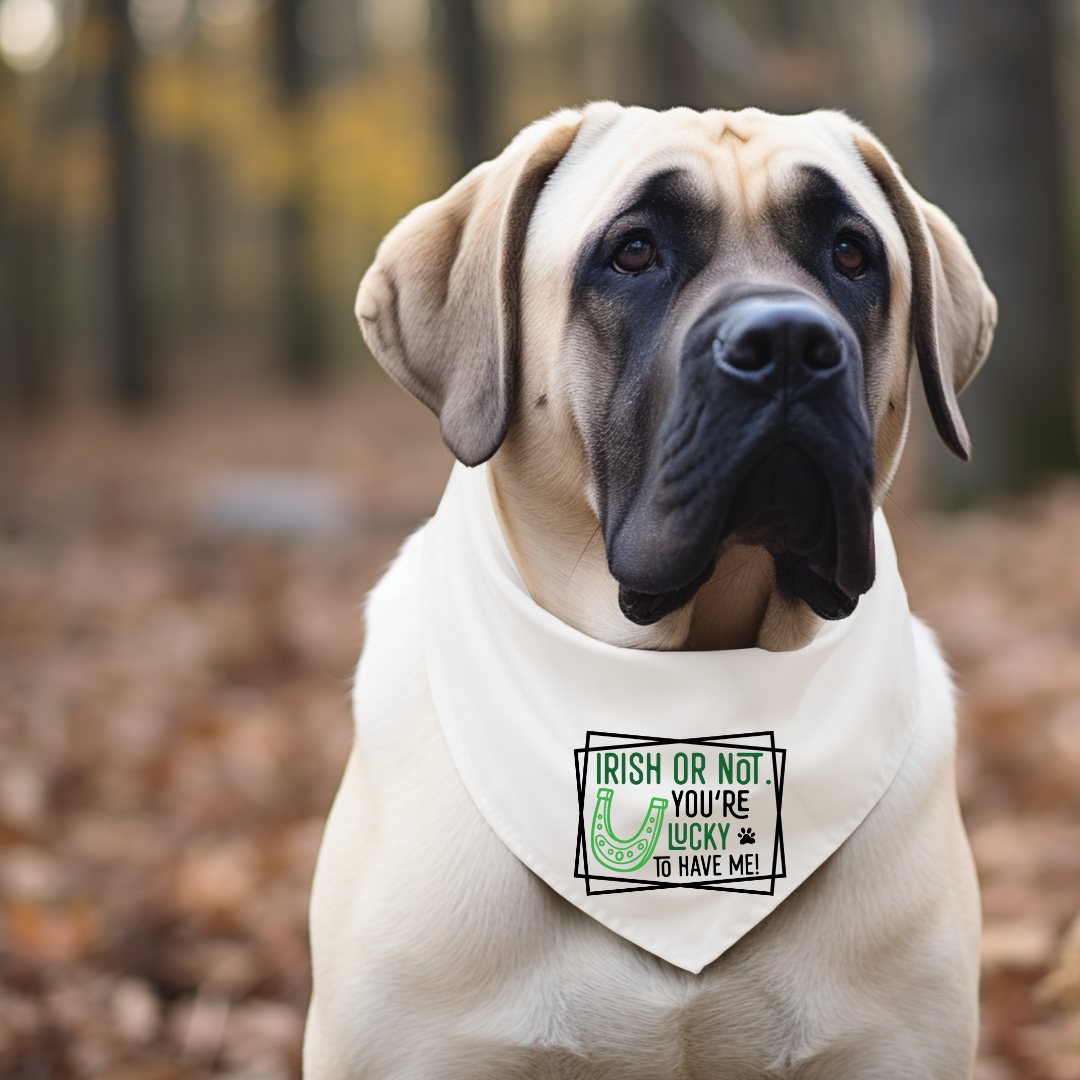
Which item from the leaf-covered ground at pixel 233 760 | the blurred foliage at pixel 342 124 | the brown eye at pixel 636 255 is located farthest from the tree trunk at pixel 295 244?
the brown eye at pixel 636 255

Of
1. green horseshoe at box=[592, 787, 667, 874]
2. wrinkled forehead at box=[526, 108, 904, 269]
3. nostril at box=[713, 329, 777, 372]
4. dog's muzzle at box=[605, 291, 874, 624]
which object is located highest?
wrinkled forehead at box=[526, 108, 904, 269]

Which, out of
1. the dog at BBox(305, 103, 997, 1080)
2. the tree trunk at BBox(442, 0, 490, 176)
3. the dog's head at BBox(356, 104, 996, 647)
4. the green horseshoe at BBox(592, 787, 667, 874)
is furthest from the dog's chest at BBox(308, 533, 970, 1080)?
the tree trunk at BBox(442, 0, 490, 176)

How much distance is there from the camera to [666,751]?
226 centimetres

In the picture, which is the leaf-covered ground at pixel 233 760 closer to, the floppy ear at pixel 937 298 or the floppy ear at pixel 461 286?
the floppy ear at pixel 937 298

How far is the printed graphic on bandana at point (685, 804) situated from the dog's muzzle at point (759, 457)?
0.29 metres

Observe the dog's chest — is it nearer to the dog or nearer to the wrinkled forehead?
the dog

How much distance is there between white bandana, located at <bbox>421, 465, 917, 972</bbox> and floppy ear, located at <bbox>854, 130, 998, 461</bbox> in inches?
16.8

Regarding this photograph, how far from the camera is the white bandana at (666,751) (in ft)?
7.17

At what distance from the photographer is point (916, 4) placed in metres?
7.35

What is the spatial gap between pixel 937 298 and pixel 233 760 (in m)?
3.10

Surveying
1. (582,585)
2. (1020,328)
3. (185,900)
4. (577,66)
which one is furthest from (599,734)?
(577,66)

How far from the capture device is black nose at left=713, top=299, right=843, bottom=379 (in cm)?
193

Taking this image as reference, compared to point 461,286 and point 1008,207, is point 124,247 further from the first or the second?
point 461,286

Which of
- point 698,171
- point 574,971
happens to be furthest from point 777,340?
point 574,971
